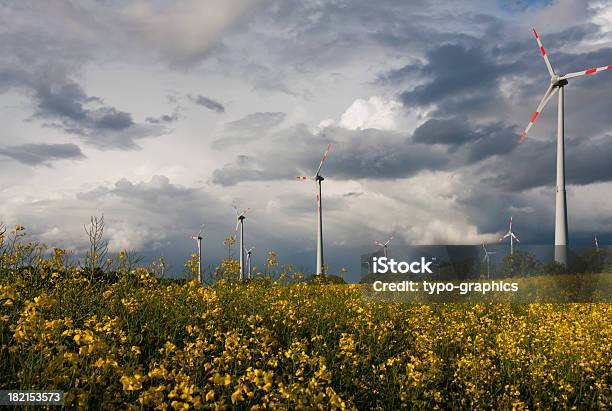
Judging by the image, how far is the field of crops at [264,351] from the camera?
6148 millimetres

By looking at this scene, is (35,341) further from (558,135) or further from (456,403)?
(558,135)

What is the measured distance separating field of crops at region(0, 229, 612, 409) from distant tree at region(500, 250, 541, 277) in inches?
512

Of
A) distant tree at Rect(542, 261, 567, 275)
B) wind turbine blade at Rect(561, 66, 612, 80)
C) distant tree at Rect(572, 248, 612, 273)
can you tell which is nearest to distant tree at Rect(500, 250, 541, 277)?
distant tree at Rect(542, 261, 567, 275)

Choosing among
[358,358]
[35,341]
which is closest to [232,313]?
[358,358]

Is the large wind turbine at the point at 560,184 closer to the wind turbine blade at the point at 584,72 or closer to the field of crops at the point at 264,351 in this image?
the wind turbine blade at the point at 584,72

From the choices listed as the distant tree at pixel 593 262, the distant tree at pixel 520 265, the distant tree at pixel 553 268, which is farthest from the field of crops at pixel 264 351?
the distant tree at pixel 593 262

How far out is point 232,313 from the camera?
33.5 feet

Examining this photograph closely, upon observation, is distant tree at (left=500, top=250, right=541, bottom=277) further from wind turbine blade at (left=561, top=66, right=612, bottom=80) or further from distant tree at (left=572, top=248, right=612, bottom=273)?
wind turbine blade at (left=561, top=66, right=612, bottom=80)

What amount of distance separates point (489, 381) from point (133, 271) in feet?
25.7

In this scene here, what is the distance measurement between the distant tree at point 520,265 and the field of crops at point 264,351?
42.6 feet

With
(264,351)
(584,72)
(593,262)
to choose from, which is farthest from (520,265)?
(264,351)

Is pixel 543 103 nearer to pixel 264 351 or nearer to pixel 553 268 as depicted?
pixel 553 268

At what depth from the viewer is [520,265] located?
29.4 m

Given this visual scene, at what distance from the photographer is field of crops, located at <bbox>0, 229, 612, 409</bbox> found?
242 inches
